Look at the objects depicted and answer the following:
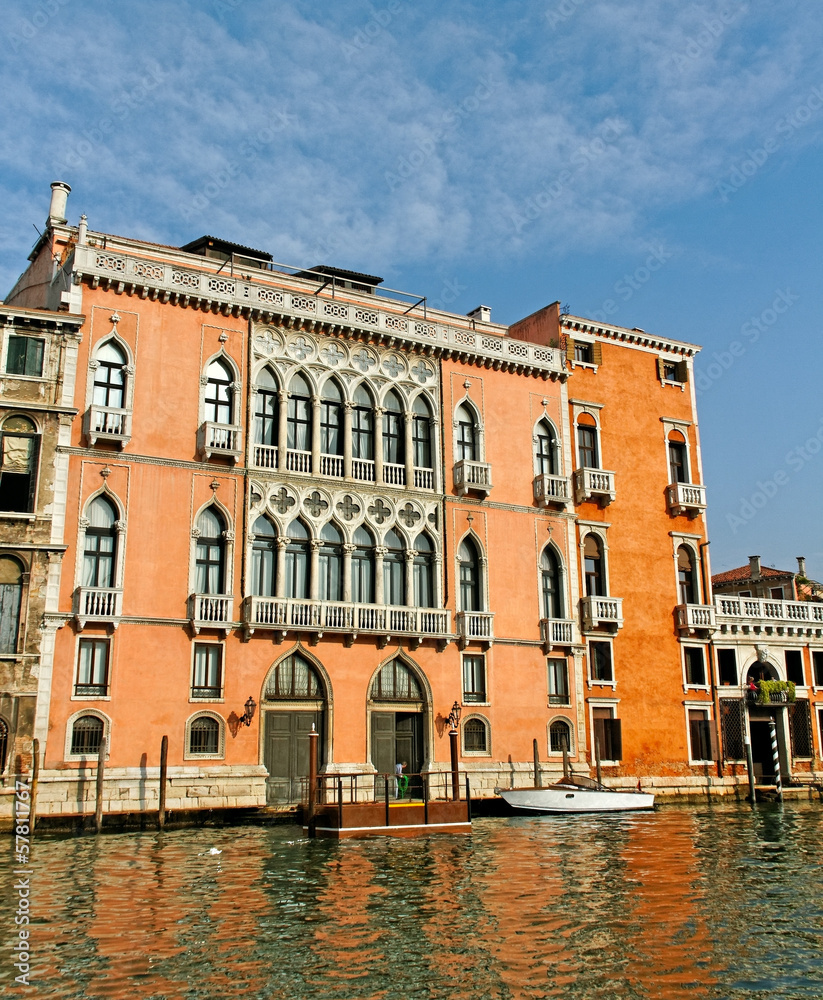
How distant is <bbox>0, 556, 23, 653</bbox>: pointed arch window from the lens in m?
20.7

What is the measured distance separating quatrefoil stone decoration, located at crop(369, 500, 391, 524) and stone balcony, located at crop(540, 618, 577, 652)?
5.19m

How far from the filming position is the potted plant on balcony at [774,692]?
3091 centimetres

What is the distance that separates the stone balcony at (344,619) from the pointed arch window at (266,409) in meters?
3.92

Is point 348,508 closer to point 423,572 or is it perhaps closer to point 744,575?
point 423,572

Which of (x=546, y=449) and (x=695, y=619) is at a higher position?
(x=546, y=449)

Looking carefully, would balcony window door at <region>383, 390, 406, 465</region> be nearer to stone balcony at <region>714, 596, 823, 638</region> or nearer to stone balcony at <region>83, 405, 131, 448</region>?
stone balcony at <region>83, 405, 131, 448</region>

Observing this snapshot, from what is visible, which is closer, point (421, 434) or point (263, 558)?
point (263, 558)

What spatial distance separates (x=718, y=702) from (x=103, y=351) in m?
19.8

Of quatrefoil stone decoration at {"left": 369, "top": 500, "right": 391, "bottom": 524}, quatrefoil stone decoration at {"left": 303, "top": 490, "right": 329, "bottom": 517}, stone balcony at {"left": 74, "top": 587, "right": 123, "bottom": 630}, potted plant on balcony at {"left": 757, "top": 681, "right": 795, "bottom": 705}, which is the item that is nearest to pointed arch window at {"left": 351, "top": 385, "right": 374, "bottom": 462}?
quatrefoil stone decoration at {"left": 369, "top": 500, "right": 391, "bottom": 524}

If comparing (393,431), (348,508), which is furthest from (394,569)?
(393,431)

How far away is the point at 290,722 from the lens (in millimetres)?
23641

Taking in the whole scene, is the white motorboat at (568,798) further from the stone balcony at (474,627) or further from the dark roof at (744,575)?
the dark roof at (744,575)

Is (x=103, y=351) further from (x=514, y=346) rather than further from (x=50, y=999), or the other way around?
(x=50, y=999)

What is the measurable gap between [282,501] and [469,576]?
5579 mm
